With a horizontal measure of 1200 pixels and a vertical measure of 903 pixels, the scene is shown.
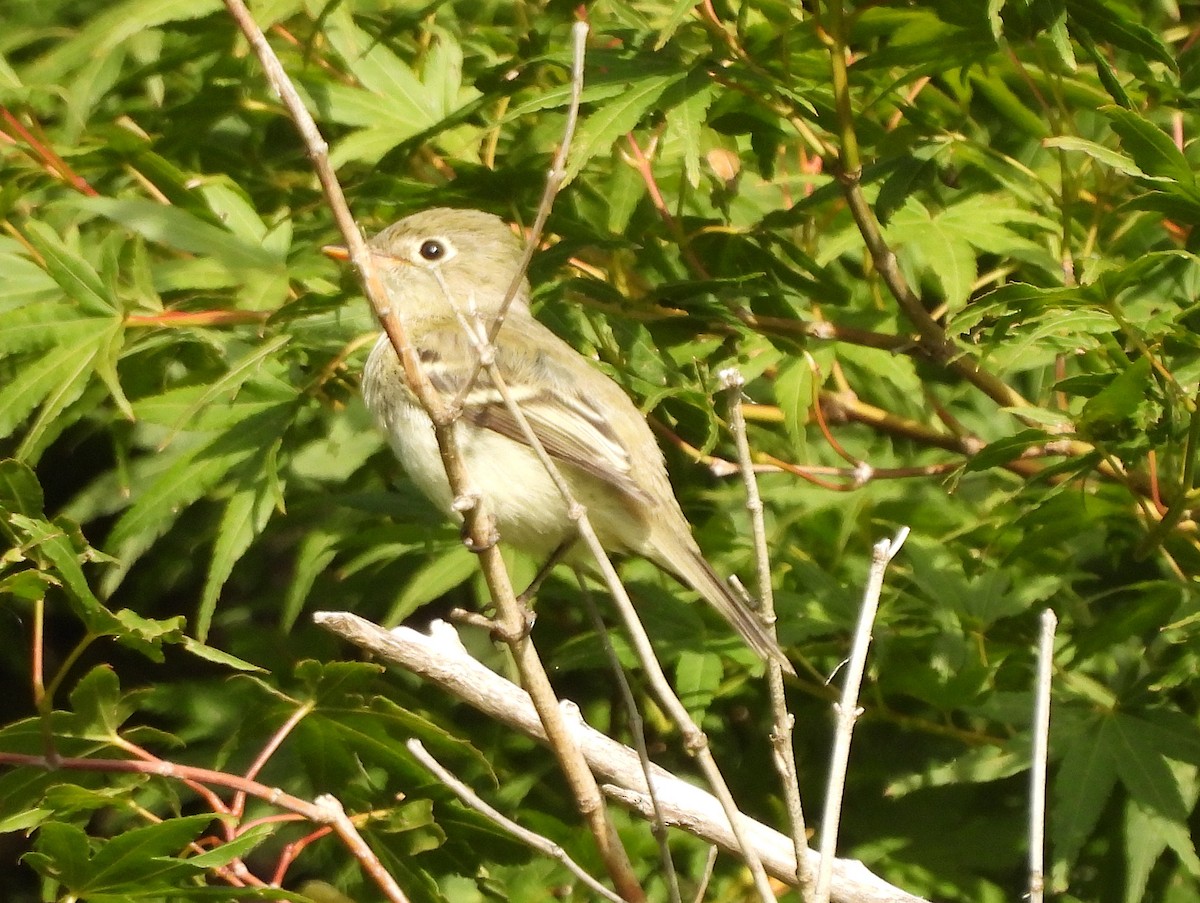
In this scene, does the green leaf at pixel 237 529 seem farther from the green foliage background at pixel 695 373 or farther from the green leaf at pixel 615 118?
the green leaf at pixel 615 118

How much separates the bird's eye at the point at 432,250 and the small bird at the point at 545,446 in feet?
0.30

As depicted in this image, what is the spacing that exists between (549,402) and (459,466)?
4.35 feet

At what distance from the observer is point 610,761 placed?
9.36ft

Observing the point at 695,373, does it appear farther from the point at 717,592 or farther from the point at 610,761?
the point at 610,761

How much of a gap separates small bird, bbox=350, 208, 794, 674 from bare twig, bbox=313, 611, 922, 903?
1.46 feet

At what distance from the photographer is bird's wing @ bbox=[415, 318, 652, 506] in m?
3.48

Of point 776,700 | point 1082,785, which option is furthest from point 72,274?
point 1082,785

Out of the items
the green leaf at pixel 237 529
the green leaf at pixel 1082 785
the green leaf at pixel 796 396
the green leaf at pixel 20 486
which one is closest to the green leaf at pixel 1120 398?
the green leaf at pixel 796 396

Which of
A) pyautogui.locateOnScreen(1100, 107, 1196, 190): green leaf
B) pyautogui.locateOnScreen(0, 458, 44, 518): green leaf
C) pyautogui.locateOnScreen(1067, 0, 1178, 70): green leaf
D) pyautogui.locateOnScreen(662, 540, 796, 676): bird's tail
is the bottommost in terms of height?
pyautogui.locateOnScreen(662, 540, 796, 676): bird's tail

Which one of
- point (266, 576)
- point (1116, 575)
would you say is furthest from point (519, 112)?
point (266, 576)

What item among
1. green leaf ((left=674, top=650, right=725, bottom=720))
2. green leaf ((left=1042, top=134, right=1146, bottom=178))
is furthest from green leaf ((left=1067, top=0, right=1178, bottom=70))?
green leaf ((left=674, top=650, right=725, bottom=720))

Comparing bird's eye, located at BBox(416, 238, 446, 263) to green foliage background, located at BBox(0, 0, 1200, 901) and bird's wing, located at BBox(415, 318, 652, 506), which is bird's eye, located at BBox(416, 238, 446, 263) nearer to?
green foliage background, located at BBox(0, 0, 1200, 901)

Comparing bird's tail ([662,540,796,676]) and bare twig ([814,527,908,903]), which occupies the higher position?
bare twig ([814,527,908,903])

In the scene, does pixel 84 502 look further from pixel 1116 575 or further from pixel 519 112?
pixel 1116 575
